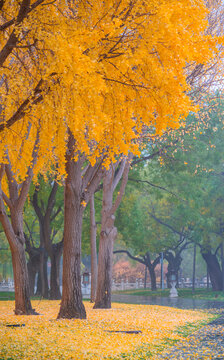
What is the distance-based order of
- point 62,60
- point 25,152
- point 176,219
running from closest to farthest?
point 62,60 < point 25,152 < point 176,219

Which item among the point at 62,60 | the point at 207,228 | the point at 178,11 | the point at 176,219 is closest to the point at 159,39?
the point at 178,11

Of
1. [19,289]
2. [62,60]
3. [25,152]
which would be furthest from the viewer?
[19,289]

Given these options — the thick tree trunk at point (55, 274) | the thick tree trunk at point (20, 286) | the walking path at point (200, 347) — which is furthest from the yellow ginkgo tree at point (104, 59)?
the thick tree trunk at point (55, 274)

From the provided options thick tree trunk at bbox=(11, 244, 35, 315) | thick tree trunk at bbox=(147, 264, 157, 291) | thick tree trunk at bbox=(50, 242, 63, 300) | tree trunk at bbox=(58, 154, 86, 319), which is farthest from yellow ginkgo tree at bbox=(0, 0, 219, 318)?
thick tree trunk at bbox=(147, 264, 157, 291)

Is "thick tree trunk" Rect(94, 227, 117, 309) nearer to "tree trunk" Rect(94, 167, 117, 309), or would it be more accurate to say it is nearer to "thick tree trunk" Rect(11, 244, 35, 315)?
"tree trunk" Rect(94, 167, 117, 309)

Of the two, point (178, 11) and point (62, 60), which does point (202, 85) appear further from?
point (62, 60)

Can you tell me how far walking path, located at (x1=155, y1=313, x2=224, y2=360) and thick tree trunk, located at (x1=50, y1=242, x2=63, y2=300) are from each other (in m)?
14.8

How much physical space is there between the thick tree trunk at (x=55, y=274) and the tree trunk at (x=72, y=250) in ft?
43.1

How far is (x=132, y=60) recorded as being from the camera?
24.8 ft

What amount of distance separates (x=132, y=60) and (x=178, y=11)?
116cm

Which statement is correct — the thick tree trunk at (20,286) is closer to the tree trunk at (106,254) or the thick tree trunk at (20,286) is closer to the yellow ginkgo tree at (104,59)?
the tree trunk at (106,254)

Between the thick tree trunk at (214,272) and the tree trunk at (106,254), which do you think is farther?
the thick tree trunk at (214,272)

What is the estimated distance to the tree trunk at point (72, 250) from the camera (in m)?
13.1

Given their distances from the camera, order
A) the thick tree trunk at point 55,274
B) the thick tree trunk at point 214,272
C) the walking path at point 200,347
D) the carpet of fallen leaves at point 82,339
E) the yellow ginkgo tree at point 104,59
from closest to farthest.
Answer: the yellow ginkgo tree at point 104,59 < the carpet of fallen leaves at point 82,339 < the walking path at point 200,347 < the thick tree trunk at point 55,274 < the thick tree trunk at point 214,272
